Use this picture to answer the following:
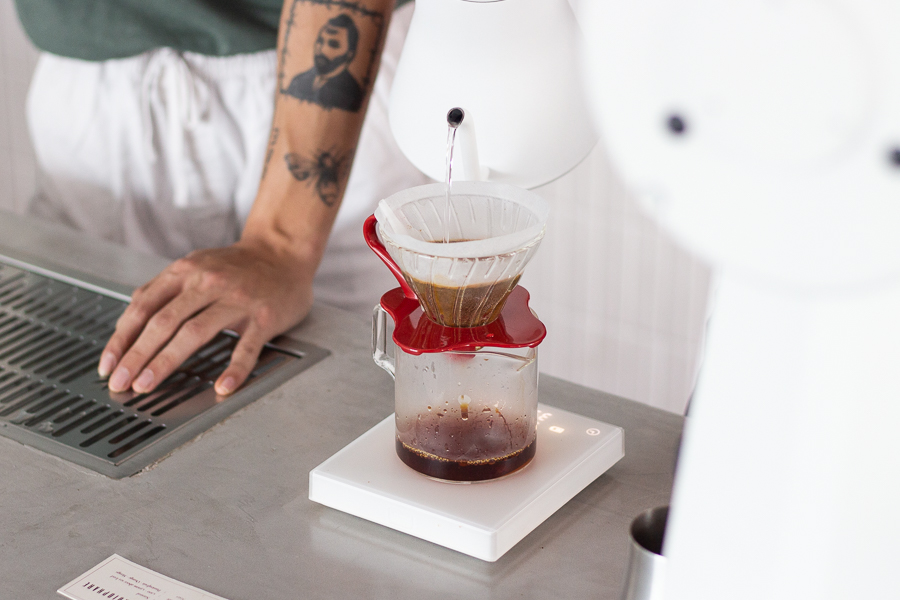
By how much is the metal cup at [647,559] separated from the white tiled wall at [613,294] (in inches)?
56.1

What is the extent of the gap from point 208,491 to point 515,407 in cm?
27

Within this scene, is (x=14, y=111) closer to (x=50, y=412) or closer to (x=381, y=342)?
(x=50, y=412)

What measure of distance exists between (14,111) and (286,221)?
1.87m

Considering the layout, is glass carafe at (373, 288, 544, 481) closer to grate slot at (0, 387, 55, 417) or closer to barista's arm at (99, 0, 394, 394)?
barista's arm at (99, 0, 394, 394)

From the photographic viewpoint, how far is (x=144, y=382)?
96 cm

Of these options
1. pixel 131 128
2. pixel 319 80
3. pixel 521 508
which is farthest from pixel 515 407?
pixel 131 128

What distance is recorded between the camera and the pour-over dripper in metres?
0.67

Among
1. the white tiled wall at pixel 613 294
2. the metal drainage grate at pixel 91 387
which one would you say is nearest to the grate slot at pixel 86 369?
the metal drainage grate at pixel 91 387

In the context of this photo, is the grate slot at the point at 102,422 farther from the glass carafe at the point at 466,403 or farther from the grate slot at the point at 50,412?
the glass carafe at the point at 466,403

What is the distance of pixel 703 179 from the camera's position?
10.9 inches

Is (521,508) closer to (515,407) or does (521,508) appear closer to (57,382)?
(515,407)

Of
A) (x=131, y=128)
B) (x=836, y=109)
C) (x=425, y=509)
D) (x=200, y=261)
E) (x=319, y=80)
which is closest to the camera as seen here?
(x=836, y=109)

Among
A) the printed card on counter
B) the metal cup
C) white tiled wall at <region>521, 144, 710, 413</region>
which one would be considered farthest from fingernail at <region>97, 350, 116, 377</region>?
white tiled wall at <region>521, 144, 710, 413</region>

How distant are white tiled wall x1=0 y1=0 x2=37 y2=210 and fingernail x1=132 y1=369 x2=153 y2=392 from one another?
1.96 metres
